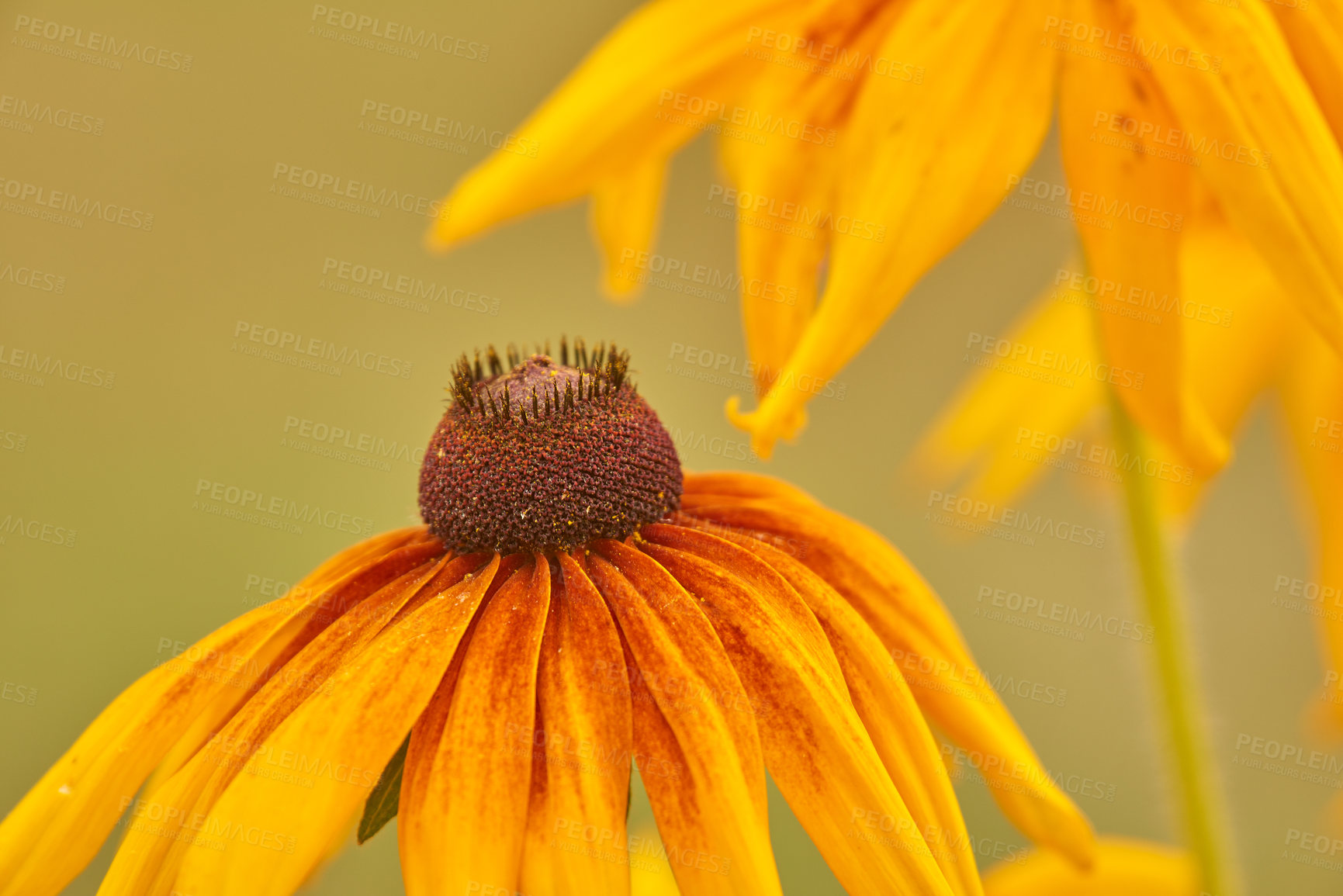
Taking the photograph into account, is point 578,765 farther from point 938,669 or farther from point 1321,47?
point 1321,47

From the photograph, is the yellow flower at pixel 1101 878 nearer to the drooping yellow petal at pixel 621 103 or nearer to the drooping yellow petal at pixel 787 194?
the drooping yellow petal at pixel 787 194

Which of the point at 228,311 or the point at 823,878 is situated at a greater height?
the point at 228,311

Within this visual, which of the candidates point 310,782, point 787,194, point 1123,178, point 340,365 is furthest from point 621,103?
point 340,365

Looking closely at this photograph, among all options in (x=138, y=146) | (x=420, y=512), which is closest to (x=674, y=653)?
(x=420, y=512)

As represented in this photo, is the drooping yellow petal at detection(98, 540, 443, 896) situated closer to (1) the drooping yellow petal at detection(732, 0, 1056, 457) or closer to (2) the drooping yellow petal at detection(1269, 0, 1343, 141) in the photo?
(1) the drooping yellow petal at detection(732, 0, 1056, 457)

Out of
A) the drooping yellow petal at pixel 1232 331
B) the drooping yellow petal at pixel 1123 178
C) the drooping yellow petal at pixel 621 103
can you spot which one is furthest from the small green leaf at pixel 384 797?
the drooping yellow petal at pixel 1232 331

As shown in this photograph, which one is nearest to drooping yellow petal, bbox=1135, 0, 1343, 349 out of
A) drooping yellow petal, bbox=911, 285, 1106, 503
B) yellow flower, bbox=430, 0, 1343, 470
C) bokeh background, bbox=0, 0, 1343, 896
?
yellow flower, bbox=430, 0, 1343, 470

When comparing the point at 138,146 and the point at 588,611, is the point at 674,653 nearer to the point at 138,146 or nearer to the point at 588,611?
the point at 588,611
